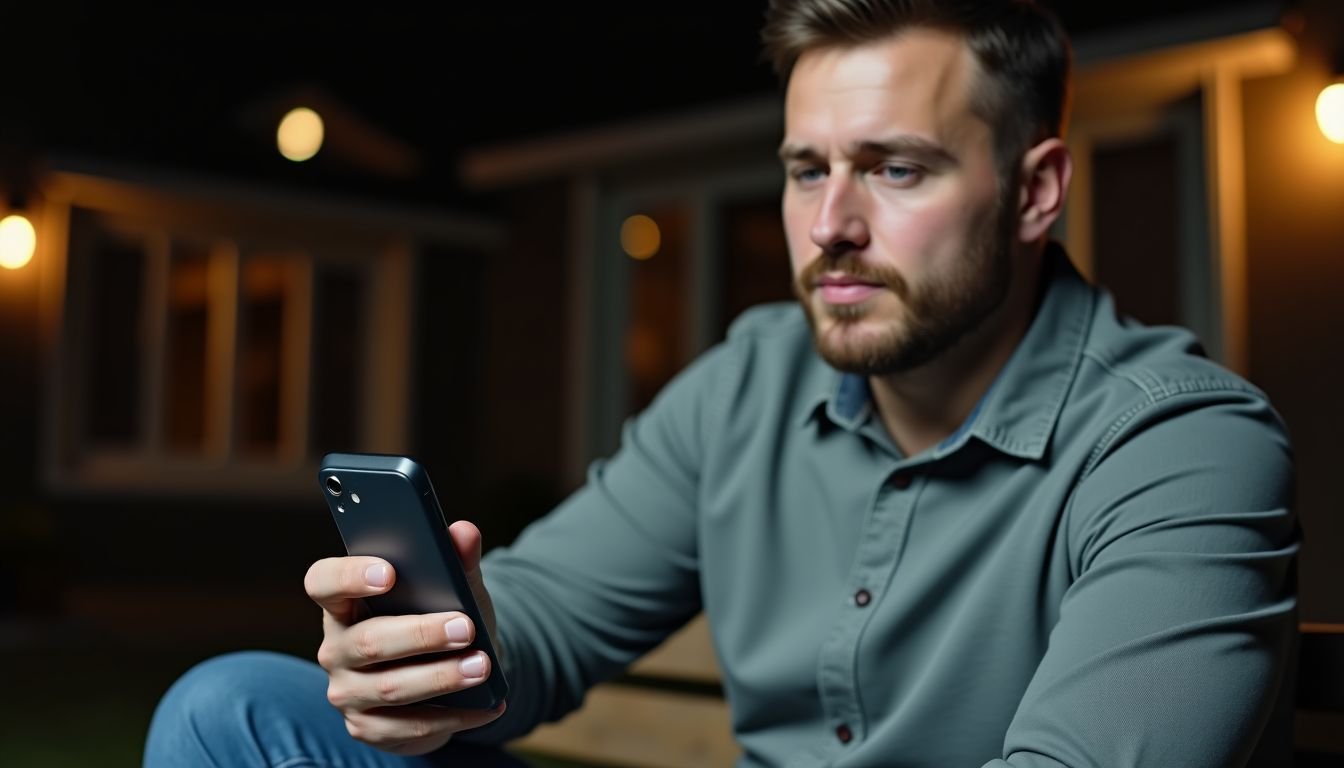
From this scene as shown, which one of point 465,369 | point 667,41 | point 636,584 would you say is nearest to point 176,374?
point 465,369

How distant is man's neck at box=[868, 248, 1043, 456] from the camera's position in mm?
1660

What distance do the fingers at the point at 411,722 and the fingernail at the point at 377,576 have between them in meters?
0.21

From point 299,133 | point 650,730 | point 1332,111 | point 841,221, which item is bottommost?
point 650,730

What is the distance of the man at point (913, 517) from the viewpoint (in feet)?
4.04

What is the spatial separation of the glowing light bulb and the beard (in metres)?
7.30

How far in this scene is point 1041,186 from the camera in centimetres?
168

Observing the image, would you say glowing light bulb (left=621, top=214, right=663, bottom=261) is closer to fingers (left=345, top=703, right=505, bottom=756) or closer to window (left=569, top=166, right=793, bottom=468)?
window (left=569, top=166, right=793, bottom=468)

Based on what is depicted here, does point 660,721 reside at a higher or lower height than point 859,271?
lower

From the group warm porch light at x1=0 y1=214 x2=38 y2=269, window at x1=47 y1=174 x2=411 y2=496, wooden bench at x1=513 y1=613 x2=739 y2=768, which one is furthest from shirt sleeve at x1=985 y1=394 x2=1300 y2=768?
Answer: window at x1=47 y1=174 x2=411 y2=496

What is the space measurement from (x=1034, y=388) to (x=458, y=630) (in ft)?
2.43

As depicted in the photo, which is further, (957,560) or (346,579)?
(957,560)

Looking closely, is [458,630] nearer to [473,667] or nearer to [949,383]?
[473,667]

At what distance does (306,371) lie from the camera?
1069cm

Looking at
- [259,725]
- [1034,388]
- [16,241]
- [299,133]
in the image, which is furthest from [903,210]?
[299,133]
